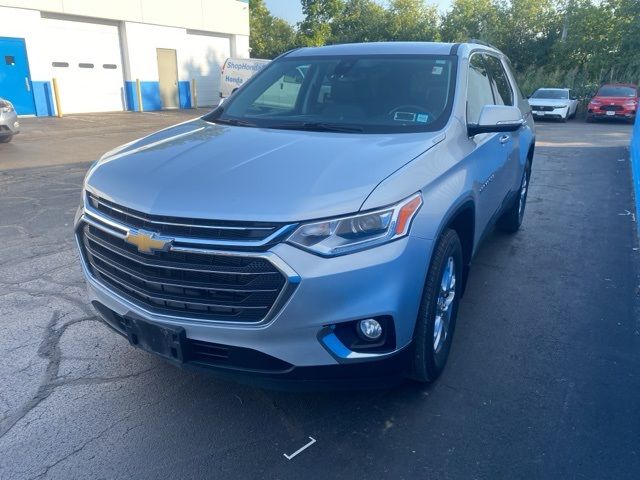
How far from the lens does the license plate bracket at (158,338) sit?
2.37 metres

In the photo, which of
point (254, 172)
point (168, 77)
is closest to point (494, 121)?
point (254, 172)

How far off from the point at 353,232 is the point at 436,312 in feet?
2.78

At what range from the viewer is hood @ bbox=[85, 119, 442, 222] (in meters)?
2.26

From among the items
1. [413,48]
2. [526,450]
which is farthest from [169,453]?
[413,48]

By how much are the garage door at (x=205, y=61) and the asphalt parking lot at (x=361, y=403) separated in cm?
2219

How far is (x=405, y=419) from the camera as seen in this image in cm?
278

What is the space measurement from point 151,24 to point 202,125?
71.0 feet

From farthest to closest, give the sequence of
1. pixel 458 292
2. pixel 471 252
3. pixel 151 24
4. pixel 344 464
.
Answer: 1. pixel 151 24
2. pixel 471 252
3. pixel 458 292
4. pixel 344 464

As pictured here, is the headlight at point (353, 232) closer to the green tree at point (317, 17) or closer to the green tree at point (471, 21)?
the green tree at point (471, 21)

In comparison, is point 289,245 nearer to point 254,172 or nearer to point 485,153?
point 254,172

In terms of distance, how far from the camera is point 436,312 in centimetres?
283

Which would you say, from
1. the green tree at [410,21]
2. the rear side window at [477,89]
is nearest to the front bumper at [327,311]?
the rear side window at [477,89]

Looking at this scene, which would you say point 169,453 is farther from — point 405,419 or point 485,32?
point 485,32

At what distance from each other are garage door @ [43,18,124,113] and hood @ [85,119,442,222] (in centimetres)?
1950
